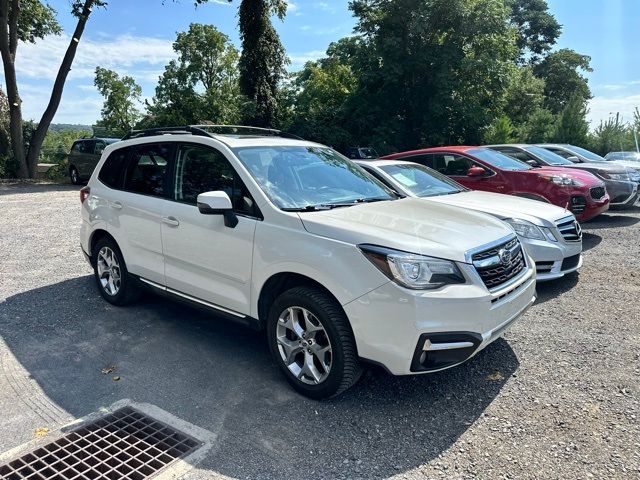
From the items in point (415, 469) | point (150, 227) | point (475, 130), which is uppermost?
point (475, 130)

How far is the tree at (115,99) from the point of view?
3453 centimetres

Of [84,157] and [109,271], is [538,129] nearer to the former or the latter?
[84,157]

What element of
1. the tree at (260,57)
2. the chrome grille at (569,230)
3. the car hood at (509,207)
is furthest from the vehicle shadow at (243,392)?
the tree at (260,57)

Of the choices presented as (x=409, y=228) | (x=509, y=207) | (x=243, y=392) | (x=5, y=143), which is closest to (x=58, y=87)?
(x=5, y=143)

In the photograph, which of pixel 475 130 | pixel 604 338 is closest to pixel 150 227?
pixel 604 338

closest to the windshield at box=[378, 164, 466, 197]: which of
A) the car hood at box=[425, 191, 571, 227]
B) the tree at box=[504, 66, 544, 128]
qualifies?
the car hood at box=[425, 191, 571, 227]

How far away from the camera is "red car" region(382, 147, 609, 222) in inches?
311

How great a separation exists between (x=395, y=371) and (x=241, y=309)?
1338 mm

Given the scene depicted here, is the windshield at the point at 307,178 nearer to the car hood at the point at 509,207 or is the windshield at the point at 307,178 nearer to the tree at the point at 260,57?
the car hood at the point at 509,207

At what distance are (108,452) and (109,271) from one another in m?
2.73

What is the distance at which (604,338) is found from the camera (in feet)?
14.0

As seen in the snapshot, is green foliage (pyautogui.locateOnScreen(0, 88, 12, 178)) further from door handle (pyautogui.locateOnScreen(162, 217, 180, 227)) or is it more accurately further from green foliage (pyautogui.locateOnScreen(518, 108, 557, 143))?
green foliage (pyautogui.locateOnScreen(518, 108, 557, 143))

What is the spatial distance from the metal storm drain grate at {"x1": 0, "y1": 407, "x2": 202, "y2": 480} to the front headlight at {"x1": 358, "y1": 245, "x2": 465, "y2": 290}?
1.55 metres

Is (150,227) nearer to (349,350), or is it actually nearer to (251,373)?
(251,373)
